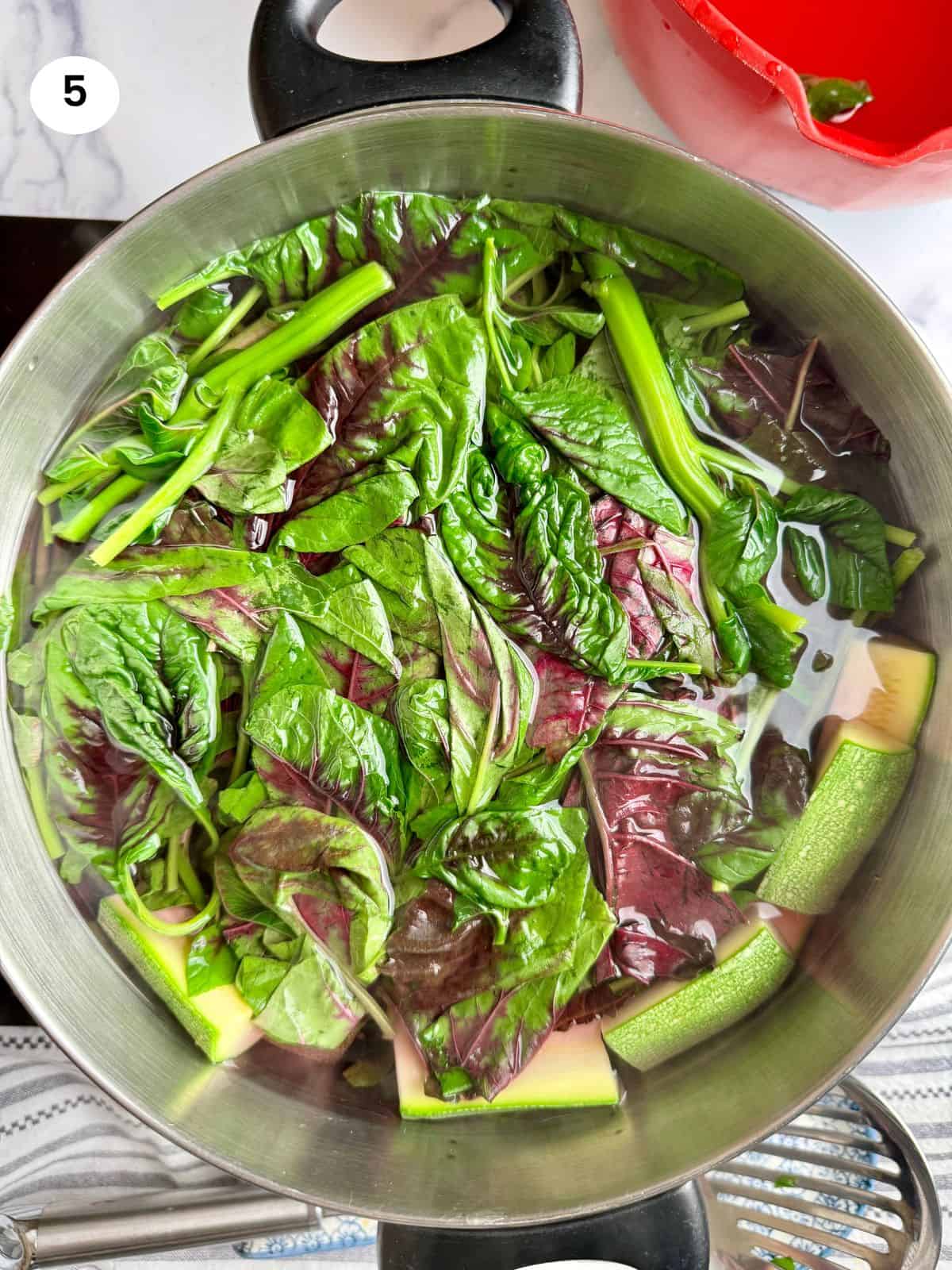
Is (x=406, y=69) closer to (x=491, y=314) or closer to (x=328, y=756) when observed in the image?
(x=491, y=314)

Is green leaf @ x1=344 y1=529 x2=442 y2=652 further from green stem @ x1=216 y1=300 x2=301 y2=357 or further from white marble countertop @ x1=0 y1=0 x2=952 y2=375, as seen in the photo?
white marble countertop @ x1=0 y1=0 x2=952 y2=375

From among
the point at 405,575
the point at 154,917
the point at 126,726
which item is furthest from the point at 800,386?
the point at 154,917

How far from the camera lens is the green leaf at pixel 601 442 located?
1011 mm

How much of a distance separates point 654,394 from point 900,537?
0.99 ft

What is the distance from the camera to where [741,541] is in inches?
40.0

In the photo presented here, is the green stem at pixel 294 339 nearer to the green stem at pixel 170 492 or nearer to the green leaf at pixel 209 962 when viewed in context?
the green stem at pixel 170 492

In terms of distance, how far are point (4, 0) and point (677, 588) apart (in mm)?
1054

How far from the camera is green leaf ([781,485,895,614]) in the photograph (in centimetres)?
105

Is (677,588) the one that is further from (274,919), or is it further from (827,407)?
(274,919)

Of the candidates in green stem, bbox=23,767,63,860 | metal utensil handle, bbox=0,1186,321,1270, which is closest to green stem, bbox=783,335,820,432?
green stem, bbox=23,767,63,860

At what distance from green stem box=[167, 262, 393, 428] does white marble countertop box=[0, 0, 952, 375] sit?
0.29 meters

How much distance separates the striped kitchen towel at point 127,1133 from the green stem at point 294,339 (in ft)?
2.59

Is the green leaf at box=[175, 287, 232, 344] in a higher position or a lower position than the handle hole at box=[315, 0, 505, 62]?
lower

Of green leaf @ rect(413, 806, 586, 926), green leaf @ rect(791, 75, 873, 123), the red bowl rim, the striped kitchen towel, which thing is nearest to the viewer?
the red bowl rim
